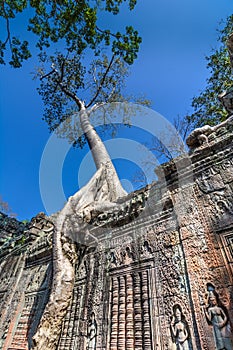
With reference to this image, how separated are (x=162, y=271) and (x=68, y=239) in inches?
81.4

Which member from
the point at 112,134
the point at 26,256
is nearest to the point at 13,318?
the point at 26,256

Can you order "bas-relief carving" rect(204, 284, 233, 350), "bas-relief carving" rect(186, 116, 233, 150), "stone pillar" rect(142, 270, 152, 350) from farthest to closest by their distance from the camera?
"bas-relief carving" rect(186, 116, 233, 150) < "stone pillar" rect(142, 270, 152, 350) < "bas-relief carving" rect(204, 284, 233, 350)

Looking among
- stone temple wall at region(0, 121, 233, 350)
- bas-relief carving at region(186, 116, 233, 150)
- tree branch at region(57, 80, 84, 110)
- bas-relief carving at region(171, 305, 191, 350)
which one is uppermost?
tree branch at region(57, 80, 84, 110)

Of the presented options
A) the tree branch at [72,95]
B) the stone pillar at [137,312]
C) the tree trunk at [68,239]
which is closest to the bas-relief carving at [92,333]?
the tree trunk at [68,239]

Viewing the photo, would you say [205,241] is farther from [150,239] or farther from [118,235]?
[118,235]

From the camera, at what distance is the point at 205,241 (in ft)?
8.07

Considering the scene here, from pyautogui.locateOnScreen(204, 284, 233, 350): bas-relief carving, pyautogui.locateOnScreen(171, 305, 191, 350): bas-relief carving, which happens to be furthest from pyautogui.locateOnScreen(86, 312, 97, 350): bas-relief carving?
pyautogui.locateOnScreen(204, 284, 233, 350): bas-relief carving

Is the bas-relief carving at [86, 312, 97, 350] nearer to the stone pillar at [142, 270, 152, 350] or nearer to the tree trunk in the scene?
the tree trunk

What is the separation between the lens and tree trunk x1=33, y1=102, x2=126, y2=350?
10.1 feet

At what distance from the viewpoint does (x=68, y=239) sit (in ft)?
13.3

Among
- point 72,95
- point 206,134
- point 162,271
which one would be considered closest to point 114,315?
point 162,271

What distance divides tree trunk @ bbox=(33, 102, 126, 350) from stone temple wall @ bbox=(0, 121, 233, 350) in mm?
171

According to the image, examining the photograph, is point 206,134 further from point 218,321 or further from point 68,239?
point 68,239

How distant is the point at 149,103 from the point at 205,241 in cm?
981
